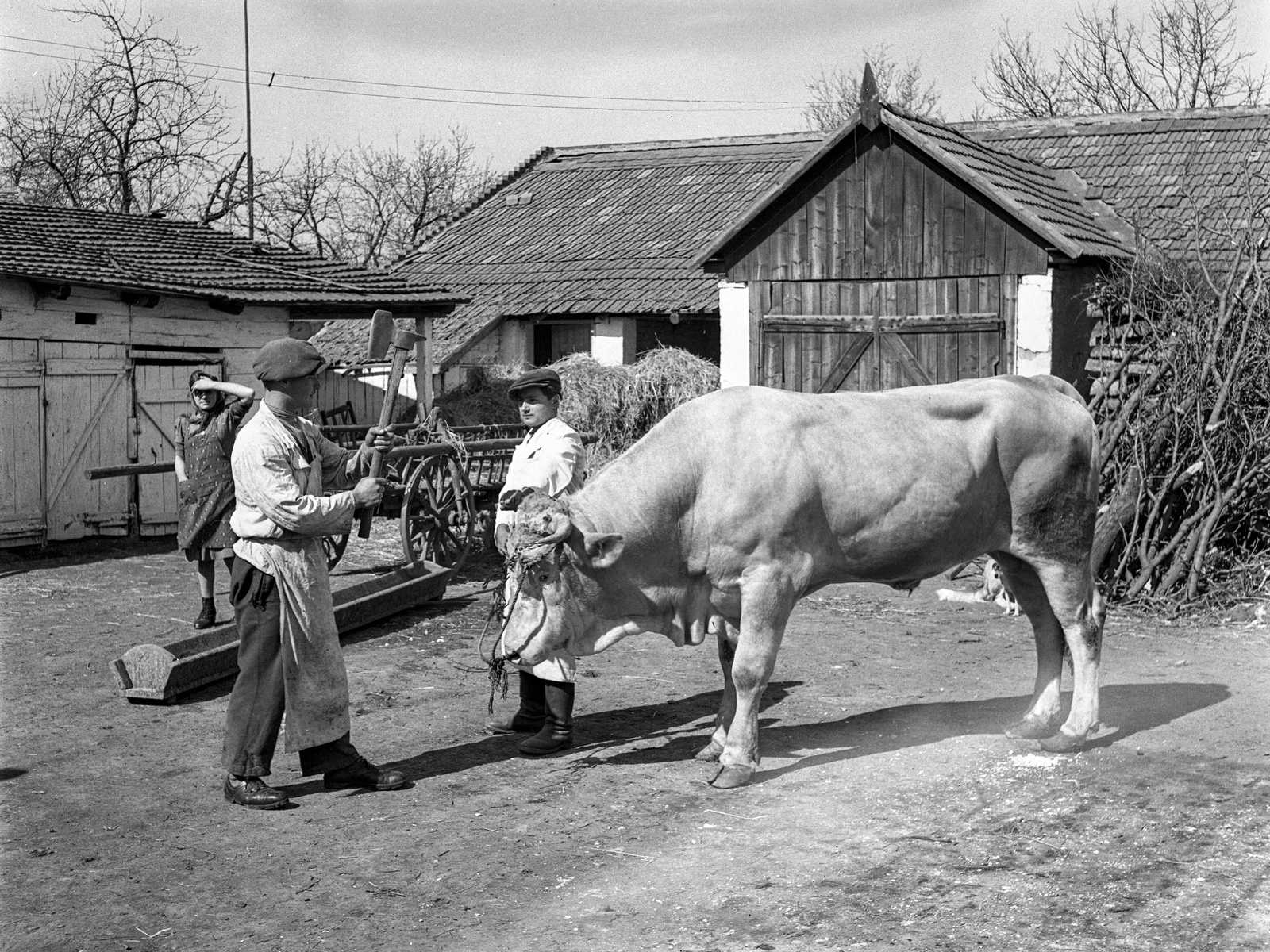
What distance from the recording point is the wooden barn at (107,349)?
543 inches

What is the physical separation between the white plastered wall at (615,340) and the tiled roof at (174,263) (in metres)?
4.11

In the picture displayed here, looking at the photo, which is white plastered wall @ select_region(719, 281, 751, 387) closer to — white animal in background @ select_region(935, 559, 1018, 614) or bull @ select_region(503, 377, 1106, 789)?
white animal in background @ select_region(935, 559, 1018, 614)

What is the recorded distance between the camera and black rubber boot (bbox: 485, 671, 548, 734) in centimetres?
675

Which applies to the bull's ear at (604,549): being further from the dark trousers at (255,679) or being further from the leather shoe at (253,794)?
the leather shoe at (253,794)

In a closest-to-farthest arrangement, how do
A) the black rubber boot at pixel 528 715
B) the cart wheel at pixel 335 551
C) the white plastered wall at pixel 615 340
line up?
the black rubber boot at pixel 528 715 < the cart wheel at pixel 335 551 < the white plastered wall at pixel 615 340

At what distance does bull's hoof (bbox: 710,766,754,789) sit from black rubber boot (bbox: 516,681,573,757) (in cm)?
89

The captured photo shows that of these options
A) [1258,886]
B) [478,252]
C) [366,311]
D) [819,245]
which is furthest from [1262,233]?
[478,252]

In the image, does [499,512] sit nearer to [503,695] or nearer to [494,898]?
[503,695]

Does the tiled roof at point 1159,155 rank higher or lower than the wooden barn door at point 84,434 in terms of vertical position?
higher

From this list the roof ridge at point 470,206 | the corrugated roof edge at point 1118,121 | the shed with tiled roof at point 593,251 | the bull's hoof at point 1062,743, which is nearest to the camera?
the bull's hoof at point 1062,743

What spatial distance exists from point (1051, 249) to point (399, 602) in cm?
Result: 696

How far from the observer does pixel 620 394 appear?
19.4 metres

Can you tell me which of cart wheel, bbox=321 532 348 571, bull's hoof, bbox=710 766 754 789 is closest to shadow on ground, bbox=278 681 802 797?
bull's hoof, bbox=710 766 754 789

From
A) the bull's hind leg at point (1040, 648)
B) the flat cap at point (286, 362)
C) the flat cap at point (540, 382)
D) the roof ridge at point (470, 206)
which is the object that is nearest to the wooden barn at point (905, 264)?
the bull's hind leg at point (1040, 648)
